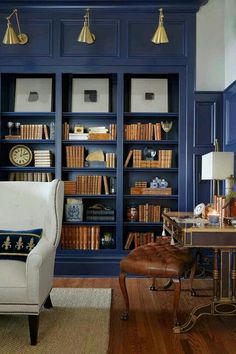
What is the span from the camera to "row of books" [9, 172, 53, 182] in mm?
4707

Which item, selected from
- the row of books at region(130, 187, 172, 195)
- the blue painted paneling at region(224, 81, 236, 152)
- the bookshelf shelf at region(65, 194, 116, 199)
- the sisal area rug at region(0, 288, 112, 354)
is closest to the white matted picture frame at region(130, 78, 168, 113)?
the blue painted paneling at region(224, 81, 236, 152)

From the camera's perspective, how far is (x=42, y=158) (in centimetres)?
468

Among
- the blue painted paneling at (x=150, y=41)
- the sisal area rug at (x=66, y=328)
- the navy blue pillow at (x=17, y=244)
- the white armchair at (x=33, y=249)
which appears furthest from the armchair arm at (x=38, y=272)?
the blue painted paneling at (x=150, y=41)

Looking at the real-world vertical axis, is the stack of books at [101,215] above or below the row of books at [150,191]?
below

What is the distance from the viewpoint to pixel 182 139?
4.58m

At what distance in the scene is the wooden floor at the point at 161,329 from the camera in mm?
2602

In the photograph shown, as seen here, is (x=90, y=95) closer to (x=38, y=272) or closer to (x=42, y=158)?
(x=42, y=158)

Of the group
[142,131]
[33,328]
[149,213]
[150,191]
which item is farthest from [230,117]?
[33,328]

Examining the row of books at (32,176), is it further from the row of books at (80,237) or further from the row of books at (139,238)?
the row of books at (139,238)

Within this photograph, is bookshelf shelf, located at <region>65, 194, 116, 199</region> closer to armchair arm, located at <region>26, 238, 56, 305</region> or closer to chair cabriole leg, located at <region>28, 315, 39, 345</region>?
armchair arm, located at <region>26, 238, 56, 305</region>

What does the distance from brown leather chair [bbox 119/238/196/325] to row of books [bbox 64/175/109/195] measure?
145 cm

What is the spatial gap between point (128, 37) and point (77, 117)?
1.10 meters

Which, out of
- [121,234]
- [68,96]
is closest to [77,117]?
[68,96]

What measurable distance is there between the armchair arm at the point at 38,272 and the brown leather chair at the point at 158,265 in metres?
0.63
